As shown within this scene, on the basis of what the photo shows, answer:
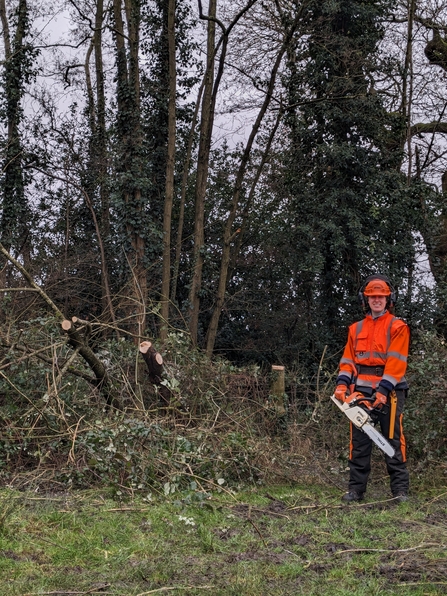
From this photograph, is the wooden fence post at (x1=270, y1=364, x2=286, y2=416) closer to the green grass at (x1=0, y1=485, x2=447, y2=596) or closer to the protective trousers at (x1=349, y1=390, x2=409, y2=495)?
the protective trousers at (x1=349, y1=390, x2=409, y2=495)

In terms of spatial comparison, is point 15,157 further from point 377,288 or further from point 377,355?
point 377,355

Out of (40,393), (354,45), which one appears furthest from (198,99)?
(40,393)

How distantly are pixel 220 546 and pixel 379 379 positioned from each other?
2391 mm

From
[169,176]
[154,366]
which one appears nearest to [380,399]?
[154,366]

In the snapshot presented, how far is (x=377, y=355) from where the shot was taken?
6.38 meters

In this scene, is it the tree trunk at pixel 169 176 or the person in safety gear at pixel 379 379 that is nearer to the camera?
the person in safety gear at pixel 379 379

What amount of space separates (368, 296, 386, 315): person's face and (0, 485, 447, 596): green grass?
5.65ft

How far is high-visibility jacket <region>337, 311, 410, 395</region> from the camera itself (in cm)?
620

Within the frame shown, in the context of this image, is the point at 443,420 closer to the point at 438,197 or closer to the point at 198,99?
the point at 438,197

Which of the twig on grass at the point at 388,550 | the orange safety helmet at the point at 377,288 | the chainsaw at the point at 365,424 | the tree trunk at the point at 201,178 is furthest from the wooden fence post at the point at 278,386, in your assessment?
the tree trunk at the point at 201,178

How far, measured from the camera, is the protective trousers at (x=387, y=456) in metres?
6.27

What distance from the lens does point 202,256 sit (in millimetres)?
16969

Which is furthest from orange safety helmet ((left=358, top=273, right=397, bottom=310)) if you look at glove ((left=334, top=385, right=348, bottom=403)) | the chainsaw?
the chainsaw

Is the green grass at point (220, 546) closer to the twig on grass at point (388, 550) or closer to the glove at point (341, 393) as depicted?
the twig on grass at point (388, 550)
